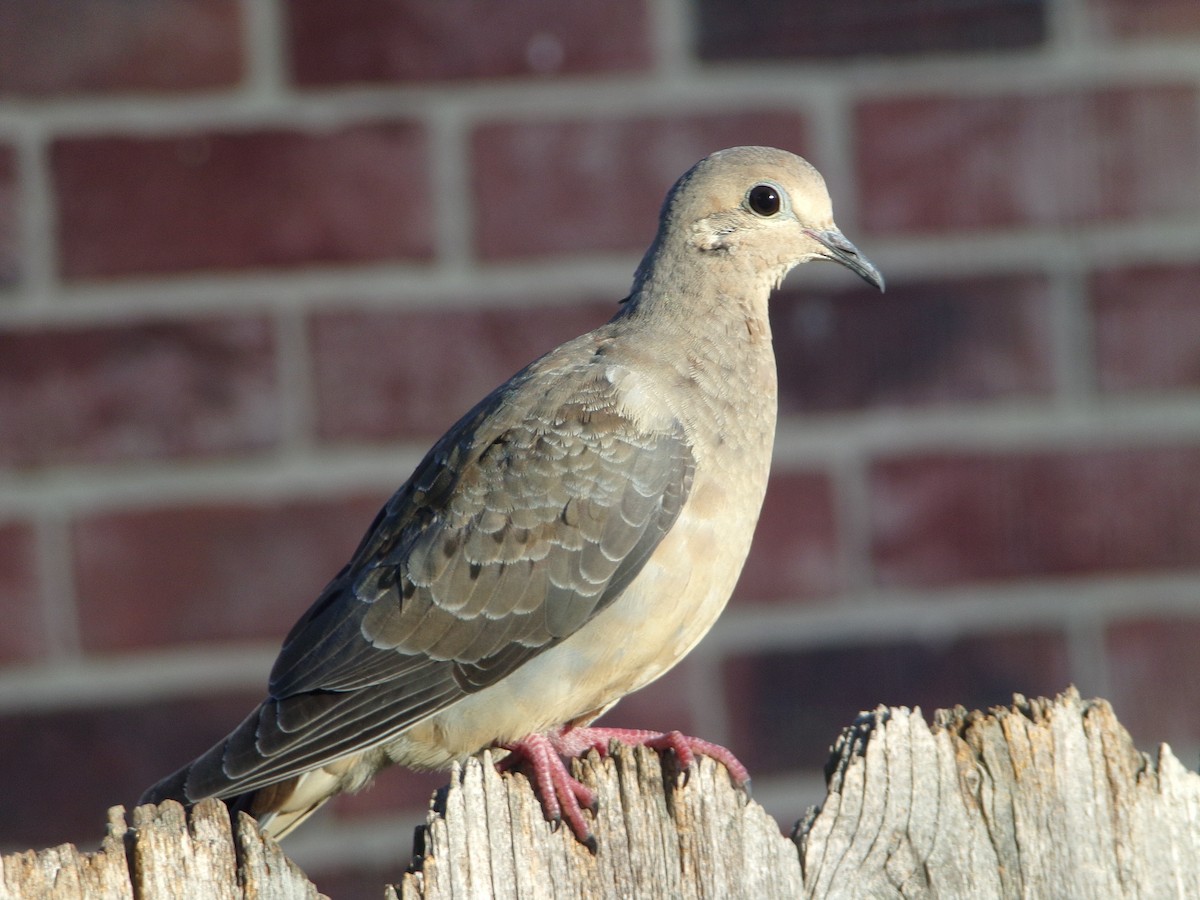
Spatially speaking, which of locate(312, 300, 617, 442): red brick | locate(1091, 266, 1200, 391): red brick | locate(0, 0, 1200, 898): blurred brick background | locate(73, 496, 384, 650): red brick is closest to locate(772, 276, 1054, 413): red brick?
locate(0, 0, 1200, 898): blurred brick background

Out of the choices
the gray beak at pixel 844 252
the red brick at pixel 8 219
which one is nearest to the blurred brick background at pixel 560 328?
the red brick at pixel 8 219

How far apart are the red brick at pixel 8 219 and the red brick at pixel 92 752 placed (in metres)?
0.84

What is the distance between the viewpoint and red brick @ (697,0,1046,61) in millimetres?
3158

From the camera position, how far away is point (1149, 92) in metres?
3.22

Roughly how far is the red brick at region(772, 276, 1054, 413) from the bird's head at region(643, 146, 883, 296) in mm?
660

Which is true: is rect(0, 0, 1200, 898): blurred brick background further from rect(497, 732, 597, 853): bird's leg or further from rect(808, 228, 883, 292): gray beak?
rect(497, 732, 597, 853): bird's leg

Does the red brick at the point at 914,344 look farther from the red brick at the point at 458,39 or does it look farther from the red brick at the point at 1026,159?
the red brick at the point at 458,39

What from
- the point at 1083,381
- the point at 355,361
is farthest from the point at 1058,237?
the point at 355,361

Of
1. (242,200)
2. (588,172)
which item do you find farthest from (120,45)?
(588,172)

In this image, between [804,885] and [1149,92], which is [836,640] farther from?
[804,885]

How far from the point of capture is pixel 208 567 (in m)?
3.11

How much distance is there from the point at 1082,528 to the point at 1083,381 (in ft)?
0.96

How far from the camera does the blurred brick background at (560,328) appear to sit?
305 cm

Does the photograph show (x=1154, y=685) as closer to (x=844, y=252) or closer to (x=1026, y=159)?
(x=1026, y=159)
